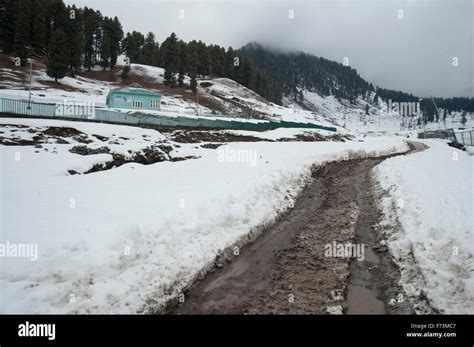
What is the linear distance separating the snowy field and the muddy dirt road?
708 mm

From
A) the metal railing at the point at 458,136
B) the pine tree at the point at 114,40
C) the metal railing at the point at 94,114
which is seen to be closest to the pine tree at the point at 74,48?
the pine tree at the point at 114,40

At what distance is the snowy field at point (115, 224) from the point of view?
5.86 meters

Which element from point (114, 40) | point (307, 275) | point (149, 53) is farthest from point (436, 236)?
point (149, 53)

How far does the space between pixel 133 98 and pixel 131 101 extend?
2.79 ft

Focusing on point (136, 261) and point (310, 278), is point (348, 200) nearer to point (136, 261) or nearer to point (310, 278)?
point (310, 278)

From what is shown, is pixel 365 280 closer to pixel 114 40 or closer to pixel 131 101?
pixel 131 101

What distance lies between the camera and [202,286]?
279 inches

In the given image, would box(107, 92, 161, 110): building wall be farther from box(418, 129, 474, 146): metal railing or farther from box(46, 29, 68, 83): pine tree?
box(418, 129, 474, 146): metal railing

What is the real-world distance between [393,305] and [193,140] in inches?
1139

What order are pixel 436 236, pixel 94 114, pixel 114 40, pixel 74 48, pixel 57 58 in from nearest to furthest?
pixel 436 236 → pixel 94 114 → pixel 57 58 → pixel 74 48 → pixel 114 40

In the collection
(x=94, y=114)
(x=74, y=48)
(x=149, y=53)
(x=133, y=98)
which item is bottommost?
(x=94, y=114)

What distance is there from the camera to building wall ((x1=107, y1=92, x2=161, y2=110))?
2458 inches

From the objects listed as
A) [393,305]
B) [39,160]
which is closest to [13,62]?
[39,160]

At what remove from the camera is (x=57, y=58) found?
232ft
